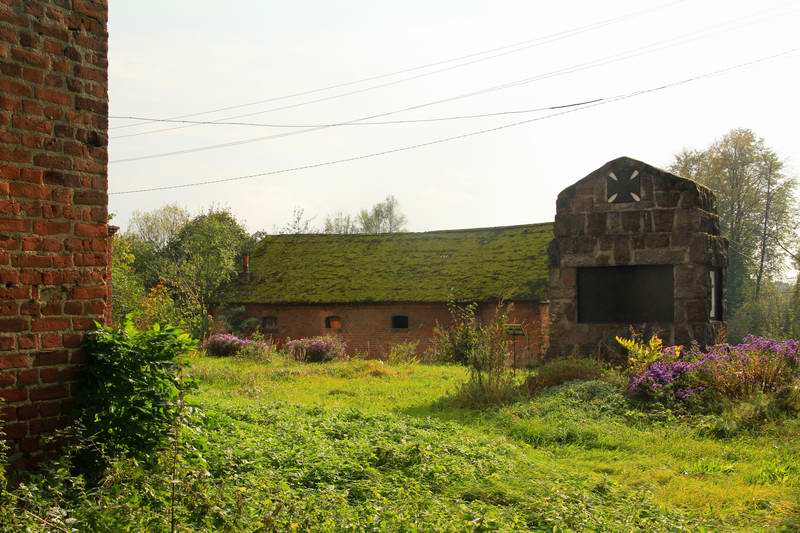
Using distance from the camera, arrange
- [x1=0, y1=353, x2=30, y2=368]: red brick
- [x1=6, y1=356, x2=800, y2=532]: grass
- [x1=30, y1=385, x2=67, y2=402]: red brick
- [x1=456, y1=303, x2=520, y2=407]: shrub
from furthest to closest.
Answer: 1. [x1=456, y1=303, x2=520, y2=407]: shrub
2. [x1=30, y1=385, x2=67, y2=402]: red brick
3. [x1=0, y1=353, x2=30, y2=368]: red brick
4. [x1=6, y1=356, x2=800, y2=532]: grass

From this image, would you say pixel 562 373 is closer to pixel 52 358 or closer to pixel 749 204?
pixel 52 358

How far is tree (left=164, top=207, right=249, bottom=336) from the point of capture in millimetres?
30781

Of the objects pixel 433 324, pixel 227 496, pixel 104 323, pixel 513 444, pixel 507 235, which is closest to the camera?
pixel 227 496

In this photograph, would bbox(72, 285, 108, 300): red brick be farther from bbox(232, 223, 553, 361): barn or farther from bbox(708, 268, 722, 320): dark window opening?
bbox(232, 223, 553, 361): barn

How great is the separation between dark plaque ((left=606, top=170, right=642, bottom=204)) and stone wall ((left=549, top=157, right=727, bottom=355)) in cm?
2

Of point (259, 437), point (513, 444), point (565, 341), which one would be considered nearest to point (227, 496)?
point (259, 437)

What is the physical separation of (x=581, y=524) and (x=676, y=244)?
10.8m

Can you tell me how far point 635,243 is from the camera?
15.8 m

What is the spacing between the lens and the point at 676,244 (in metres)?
15.4

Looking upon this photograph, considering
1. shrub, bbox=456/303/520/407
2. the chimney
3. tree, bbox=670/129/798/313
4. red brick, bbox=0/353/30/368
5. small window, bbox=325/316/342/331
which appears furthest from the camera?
tree, bbox=670/129/798/313

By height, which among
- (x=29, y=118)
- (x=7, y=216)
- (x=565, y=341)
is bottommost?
(x=565, y=341)

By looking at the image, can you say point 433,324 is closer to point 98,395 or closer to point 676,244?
point 676,244

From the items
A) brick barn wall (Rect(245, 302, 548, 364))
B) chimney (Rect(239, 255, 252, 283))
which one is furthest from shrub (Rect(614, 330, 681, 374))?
chimney (Rect(239, 255, 252, 283))

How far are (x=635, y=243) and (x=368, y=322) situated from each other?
1425 centimetres
